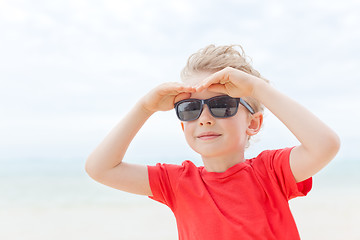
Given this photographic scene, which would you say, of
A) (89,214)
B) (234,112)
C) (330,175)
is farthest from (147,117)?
(330,175)

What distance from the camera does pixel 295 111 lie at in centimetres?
210

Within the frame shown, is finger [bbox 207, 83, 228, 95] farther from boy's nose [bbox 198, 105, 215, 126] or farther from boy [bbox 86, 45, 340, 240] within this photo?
boy's nose [bbox 198, 105, 215, 126]

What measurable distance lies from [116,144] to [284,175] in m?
1.02

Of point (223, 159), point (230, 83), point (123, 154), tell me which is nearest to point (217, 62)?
point (230, 83)

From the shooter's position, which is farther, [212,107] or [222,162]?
[222,162]

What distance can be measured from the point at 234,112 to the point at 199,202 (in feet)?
1.86

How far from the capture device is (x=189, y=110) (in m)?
2.34

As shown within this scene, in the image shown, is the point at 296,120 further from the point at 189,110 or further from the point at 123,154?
the point at 123,154

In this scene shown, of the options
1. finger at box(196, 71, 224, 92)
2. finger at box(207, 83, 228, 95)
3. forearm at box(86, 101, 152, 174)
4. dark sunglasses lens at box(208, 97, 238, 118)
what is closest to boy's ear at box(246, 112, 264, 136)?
dark sunglasses lens at box(208, 97, 238, 118)

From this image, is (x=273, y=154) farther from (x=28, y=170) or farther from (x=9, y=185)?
(x=28, y=170)

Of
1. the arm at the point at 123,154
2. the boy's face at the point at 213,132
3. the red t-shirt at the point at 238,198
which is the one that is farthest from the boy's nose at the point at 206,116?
the red t-shirt at the point at 238,198

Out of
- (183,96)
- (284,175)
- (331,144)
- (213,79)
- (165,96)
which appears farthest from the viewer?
(165,96)

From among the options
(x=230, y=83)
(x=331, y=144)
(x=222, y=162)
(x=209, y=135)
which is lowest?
(x=331, y=144)

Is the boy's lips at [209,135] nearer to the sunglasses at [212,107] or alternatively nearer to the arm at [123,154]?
the sunglasses at [212,107]
